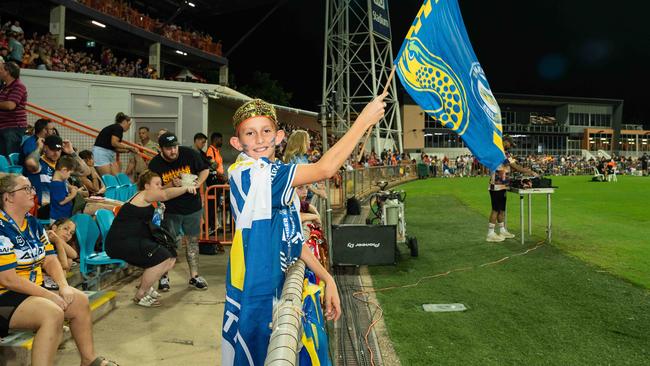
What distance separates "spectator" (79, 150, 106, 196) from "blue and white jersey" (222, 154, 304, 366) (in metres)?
7.46

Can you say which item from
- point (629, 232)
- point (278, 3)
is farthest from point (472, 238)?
point (278, 3)

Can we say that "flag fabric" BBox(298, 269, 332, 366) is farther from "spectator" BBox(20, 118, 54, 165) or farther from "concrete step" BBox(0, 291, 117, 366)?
"spectator" BBox(20, 118, 54, 165)

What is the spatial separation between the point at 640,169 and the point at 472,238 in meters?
53.1

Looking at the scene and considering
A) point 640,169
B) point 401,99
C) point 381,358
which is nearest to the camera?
point 381,358

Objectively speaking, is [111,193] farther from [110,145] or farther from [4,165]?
[4,165]

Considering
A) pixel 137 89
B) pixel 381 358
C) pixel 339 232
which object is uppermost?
pixel 137 89

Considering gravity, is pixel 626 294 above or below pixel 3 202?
below

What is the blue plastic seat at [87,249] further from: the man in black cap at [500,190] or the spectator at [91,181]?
the man in black cap at [500,190]

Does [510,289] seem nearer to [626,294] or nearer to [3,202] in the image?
[626,294]

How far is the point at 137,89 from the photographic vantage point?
51.7 ft

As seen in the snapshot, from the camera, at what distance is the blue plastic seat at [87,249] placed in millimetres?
5840

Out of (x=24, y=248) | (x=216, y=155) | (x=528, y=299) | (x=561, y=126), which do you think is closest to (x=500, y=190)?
(x=528, y=299)

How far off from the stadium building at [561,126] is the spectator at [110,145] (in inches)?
2578

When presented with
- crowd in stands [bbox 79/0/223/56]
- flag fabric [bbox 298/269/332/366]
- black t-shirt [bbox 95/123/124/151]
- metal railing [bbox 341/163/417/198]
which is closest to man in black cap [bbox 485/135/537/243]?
metal railing [bbox 341/163/417/198]
